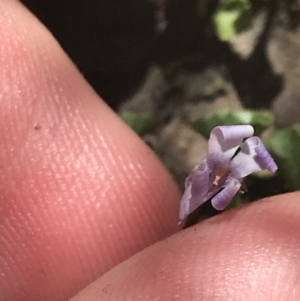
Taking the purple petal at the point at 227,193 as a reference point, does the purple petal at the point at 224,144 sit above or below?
above

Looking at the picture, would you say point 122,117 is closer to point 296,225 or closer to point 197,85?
point 197,85

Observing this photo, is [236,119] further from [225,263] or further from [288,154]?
[225,263]

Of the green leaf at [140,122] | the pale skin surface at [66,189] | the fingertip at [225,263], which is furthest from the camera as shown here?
the green leaf at [140,122]

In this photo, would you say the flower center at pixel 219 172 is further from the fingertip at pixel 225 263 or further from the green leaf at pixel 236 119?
the green leaf at pixel 236 119

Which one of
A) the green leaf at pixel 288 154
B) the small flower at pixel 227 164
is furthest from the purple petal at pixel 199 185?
the green leaf at pixel 288 154

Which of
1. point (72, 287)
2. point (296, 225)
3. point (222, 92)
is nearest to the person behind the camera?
point (296, 225)

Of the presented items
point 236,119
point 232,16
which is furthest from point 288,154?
point 232,16

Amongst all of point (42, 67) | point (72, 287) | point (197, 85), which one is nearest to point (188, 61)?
point (197, 85)
